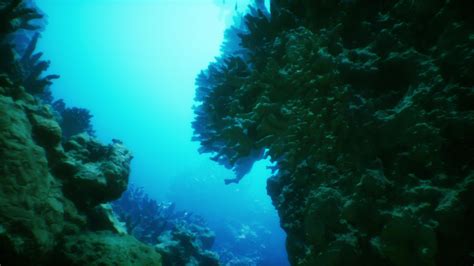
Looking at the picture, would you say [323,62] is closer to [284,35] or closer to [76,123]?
[284,35]

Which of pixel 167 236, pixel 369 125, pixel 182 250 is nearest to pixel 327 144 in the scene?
pixel 369 125

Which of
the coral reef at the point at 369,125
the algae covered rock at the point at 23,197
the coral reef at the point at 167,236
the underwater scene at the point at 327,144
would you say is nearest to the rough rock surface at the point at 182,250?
the coral reef at the point at 167,236

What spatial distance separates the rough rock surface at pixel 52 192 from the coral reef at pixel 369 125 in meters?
1.93

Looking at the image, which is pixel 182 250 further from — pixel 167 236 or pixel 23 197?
pixel 23 197

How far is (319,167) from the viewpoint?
314 cm

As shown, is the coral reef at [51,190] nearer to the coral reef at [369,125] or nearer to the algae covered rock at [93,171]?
the algae covered rock at [93,171]

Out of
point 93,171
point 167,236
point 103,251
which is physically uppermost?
point 167,236

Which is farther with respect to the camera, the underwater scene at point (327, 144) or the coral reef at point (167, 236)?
the coral reef at point (167, 236)

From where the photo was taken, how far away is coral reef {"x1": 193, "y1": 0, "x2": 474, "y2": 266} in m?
2.19

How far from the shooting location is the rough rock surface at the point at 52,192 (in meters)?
2.49

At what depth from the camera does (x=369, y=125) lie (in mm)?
2814

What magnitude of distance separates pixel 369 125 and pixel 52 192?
11.1 ft

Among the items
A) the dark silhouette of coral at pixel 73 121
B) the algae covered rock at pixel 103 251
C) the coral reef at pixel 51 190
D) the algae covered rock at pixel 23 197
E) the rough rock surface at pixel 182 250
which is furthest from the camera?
the dark silhouette of coral at pixel 73 121

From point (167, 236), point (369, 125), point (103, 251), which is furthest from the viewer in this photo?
point (167, 236)
